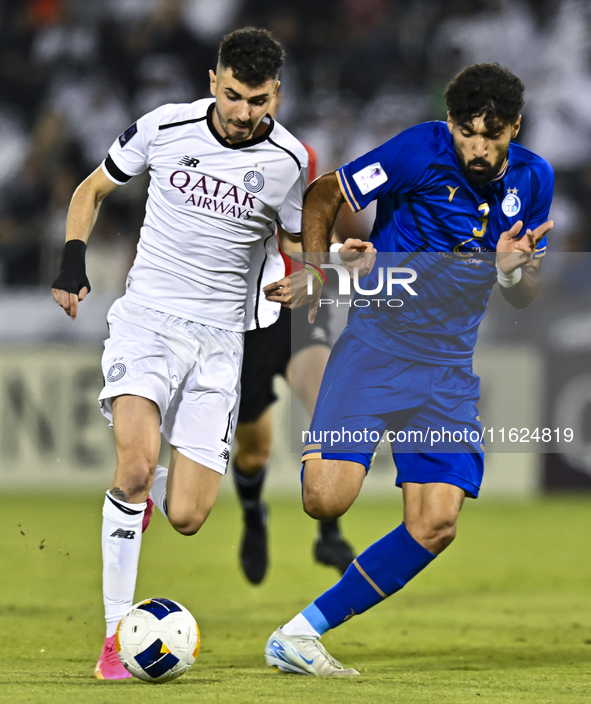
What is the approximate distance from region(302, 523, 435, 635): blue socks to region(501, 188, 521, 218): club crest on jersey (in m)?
1.25

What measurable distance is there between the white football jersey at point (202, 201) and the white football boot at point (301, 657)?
1.33 meters

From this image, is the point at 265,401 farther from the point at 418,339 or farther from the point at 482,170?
the point at 482,170

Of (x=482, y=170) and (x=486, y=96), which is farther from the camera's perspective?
(x=482, y=170)

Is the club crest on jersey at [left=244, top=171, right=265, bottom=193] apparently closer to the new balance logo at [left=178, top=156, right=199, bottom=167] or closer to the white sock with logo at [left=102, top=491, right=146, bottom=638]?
the new balance logo at [left=178, top=156, right=199, bottom=167]

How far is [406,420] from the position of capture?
4.09 metres

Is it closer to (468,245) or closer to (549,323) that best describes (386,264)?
(468,245)

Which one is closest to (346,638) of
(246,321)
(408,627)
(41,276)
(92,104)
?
(408,627)

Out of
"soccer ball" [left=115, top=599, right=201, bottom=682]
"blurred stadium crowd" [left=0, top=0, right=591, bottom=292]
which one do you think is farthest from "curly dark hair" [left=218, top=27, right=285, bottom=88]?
"blurred stadium crowd" [left=0, top=0, right=591, bottom=292]

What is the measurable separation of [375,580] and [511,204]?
4.92 ft

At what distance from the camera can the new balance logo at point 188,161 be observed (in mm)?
4297

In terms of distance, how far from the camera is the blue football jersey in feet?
13.1

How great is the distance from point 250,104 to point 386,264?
2.64 feet

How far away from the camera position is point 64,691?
3311 mm

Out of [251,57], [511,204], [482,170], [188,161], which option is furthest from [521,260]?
[188,161]
